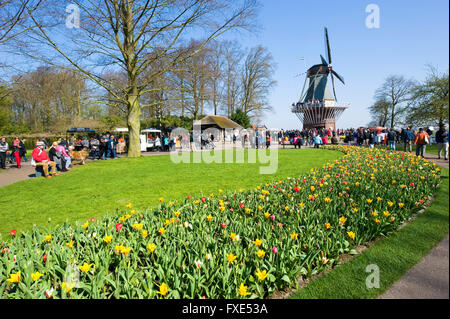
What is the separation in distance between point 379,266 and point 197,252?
202cm

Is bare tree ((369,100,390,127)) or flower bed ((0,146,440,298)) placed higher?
bare tree ((369,100,390,127))

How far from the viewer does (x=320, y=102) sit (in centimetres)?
4619

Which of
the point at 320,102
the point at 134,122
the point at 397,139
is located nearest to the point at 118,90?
the point at 134,122

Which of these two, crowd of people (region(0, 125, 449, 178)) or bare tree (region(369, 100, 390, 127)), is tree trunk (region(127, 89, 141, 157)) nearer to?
crowd of people (region(0, 125, 449, 178))

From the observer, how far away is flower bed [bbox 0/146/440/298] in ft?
7.65

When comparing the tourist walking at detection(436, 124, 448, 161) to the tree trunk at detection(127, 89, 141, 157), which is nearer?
the tourist walking at detection(436, 124, 448, 161)

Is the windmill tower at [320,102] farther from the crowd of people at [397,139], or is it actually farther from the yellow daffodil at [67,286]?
the yellow daffodil at [67,286]

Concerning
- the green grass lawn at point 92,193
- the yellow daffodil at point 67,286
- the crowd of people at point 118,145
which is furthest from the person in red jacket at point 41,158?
the yellow daffodil at point 67,286

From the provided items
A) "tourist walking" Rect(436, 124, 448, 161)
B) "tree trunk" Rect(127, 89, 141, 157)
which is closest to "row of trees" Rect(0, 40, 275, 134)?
"tree trunk" Rect(127, 89, 141, 157)

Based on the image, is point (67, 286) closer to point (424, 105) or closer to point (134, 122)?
point (134, 122)

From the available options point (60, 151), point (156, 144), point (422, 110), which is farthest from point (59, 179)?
point (422, 110)

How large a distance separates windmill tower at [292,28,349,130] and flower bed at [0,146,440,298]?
45.0 metres

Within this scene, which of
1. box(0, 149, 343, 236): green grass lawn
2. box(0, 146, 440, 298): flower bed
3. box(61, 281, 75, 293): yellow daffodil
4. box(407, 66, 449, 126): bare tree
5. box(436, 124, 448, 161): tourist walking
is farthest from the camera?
box(407, 66, 449, 126): bare tree

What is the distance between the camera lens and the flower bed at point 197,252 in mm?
2332
